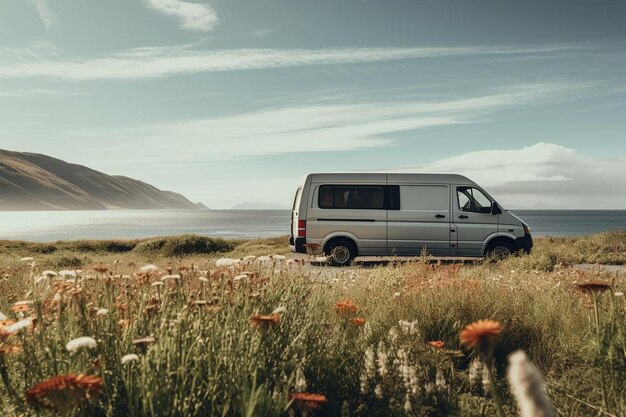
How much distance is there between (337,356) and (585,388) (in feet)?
6.29

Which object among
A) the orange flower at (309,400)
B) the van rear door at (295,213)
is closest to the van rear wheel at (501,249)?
the van rear door at (295,213)

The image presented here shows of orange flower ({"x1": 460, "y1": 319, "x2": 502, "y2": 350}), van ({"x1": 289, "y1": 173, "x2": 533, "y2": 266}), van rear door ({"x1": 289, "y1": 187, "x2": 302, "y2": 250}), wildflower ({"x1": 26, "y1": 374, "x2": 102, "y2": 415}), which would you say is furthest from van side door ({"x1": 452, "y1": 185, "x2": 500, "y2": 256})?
orange flower ({"x1": 460, "y1": 319, "x2": 502, "y2": 350})

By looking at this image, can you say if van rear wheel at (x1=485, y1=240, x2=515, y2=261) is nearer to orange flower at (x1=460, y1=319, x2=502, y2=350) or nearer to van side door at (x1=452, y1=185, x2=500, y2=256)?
van side door at (x1=452, y1=185, x2=500, y2=256)

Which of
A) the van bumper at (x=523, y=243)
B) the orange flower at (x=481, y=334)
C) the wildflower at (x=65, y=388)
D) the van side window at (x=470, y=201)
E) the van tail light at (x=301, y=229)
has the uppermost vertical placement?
the van side window at (x=470, y=201)

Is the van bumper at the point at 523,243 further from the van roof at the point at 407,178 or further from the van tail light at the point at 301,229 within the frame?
the van tail light at the point at 301,229

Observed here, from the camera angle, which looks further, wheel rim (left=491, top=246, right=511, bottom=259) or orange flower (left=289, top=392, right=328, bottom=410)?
wheel rim (left=491, top=246, right=511, bottom=259)

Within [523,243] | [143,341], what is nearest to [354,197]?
[523,243]

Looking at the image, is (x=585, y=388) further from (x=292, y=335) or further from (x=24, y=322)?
(x=24, y=322)

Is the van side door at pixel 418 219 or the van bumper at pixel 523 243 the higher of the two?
the van side door at pixel 418 219

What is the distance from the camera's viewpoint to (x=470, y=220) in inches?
611

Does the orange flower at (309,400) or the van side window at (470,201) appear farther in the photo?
the van side window at (470,201)

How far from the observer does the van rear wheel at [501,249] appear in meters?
15.6

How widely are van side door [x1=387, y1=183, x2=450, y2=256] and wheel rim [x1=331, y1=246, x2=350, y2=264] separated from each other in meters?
1.20

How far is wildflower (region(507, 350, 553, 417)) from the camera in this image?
58cm
